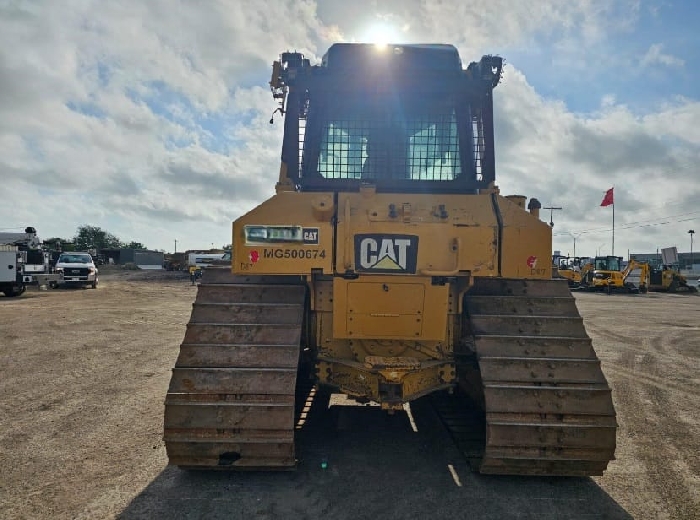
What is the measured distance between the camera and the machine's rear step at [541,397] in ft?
10.6

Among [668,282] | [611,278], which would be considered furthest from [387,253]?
[668,282]

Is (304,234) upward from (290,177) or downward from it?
downward

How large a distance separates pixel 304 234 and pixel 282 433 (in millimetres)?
1392

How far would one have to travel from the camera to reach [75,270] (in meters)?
25.4

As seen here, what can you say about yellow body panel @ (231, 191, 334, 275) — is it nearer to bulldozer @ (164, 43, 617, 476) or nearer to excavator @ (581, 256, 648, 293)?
bulldozer @ (164, 43, 617, 476)

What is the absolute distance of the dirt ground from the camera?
3164 mm

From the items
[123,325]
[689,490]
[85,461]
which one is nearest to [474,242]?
[689,490]

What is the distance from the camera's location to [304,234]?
3.48 meters

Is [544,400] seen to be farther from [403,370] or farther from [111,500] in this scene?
[111,500]

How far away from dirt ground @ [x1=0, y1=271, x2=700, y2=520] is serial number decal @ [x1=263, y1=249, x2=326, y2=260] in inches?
64.6

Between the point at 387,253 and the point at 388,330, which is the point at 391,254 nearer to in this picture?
the point at 387,253

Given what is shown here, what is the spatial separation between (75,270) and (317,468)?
1021 inches

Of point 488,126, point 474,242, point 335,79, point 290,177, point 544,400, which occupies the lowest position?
point 544,400

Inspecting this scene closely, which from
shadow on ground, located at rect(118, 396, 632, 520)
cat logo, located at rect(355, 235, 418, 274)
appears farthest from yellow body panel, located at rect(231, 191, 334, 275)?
shadow on ground, located at rect(118, 396, 632, 520)
